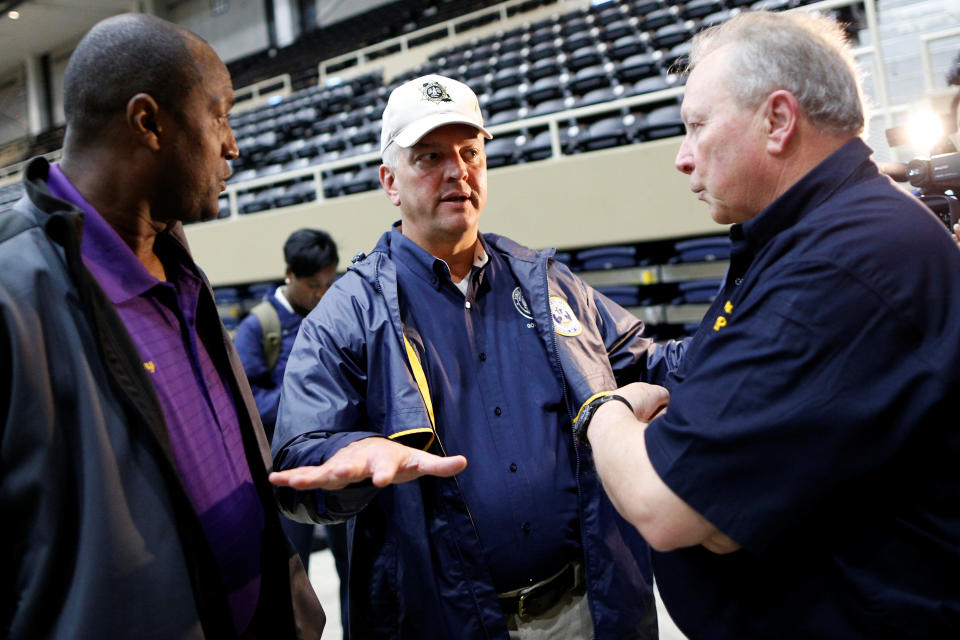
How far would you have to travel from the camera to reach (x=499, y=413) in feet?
4.70

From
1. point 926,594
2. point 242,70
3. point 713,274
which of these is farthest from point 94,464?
point 242,70

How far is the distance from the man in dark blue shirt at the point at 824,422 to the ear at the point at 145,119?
89 centimetres

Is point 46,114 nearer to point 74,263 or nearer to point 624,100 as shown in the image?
point 624,100

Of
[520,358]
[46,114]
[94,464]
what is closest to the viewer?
[94,464]

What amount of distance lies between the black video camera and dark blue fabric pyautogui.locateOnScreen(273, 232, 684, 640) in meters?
1.05

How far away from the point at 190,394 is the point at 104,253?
27cm

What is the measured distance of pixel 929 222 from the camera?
91 centimetres

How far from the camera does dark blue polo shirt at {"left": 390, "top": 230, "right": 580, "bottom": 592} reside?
4.46 ft

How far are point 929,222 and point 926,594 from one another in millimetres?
517

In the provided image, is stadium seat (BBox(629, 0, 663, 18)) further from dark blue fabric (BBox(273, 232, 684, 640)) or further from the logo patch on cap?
dark blue fabric (BBox(273, 232, 684, 640))

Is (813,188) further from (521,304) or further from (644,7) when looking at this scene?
(644,7)

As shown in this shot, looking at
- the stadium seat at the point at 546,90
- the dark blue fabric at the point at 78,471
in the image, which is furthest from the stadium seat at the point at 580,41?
the dark blue fabric at the point at 78,471

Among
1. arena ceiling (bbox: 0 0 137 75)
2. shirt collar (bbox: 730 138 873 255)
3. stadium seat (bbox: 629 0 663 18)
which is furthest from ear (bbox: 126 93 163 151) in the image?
arena ceiling (bbox: 0 0 137 75)

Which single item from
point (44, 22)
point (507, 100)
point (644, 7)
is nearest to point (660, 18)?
point (644, 7)
